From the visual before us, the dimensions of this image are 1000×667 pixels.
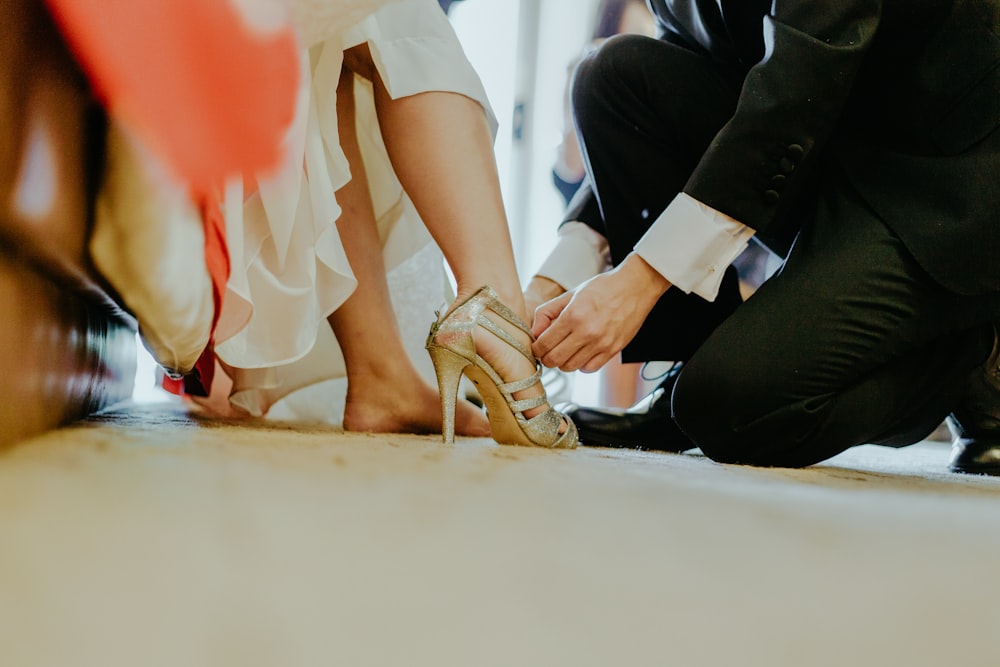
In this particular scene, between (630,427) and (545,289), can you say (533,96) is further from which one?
(630,427)

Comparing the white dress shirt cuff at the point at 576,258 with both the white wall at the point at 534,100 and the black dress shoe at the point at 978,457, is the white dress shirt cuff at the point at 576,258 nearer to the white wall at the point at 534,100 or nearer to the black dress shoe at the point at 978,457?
the black dress shoe at the point at 978,457

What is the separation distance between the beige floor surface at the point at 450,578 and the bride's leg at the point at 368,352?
487 millimetres

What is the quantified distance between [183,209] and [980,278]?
0.74m

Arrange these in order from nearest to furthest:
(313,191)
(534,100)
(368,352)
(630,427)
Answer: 1. (313,191)
2. (368,352)
3. (630,427)
4. (534,100)

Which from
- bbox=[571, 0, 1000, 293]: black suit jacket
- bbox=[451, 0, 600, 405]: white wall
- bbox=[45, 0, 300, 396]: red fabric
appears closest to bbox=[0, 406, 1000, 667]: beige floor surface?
bbox=[45, 0, 300, 396]: red fabric

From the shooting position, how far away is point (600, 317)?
742 mm

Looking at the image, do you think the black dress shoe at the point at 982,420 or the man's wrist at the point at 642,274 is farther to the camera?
the black dress shoe at the point at 982,420

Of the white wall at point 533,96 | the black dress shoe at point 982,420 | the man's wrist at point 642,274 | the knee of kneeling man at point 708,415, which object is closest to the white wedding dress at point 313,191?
the man's wrist at point 642,274

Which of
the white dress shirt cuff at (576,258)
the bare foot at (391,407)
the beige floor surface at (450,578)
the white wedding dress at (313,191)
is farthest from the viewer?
the white dress shirt cuff at (576,258)

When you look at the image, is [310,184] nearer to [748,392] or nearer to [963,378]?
[748,392]

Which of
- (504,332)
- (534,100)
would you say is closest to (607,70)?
(504,332)

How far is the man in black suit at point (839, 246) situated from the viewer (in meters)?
0.70

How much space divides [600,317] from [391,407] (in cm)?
29

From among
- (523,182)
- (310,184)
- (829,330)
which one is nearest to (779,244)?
(829,330)
